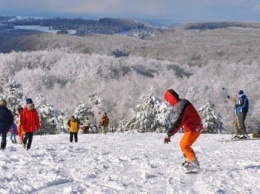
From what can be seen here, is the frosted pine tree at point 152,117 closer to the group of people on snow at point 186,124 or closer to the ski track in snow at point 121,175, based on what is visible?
the ski track in snow at point 121,175

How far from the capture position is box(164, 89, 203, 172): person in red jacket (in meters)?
8.12

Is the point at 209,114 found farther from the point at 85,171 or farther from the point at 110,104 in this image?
the point at 85,171

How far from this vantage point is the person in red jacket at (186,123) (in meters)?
8.12

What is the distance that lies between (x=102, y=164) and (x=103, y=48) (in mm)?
179912

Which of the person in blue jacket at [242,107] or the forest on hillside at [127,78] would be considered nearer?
the person in blue jacket at [242,107]

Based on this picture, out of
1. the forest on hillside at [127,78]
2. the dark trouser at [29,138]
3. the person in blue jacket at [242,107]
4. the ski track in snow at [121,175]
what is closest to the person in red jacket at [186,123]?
the ski track in snow at [121,175]

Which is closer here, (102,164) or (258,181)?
(258,181)

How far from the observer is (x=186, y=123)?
835 cm

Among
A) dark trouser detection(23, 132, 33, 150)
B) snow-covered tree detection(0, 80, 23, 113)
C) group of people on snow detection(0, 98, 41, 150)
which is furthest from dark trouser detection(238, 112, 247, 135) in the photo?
snow-covered tree detection(0, 80, 23, 113)

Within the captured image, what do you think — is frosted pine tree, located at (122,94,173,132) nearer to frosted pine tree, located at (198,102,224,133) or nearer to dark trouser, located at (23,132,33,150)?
frosted pine tree, located at (198,102,224,133)

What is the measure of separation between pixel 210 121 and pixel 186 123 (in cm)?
3343

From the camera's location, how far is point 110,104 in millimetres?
64688

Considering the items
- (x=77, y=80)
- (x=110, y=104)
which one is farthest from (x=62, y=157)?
(x=77, y=80)

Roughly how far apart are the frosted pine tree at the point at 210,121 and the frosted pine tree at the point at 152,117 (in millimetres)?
3040
